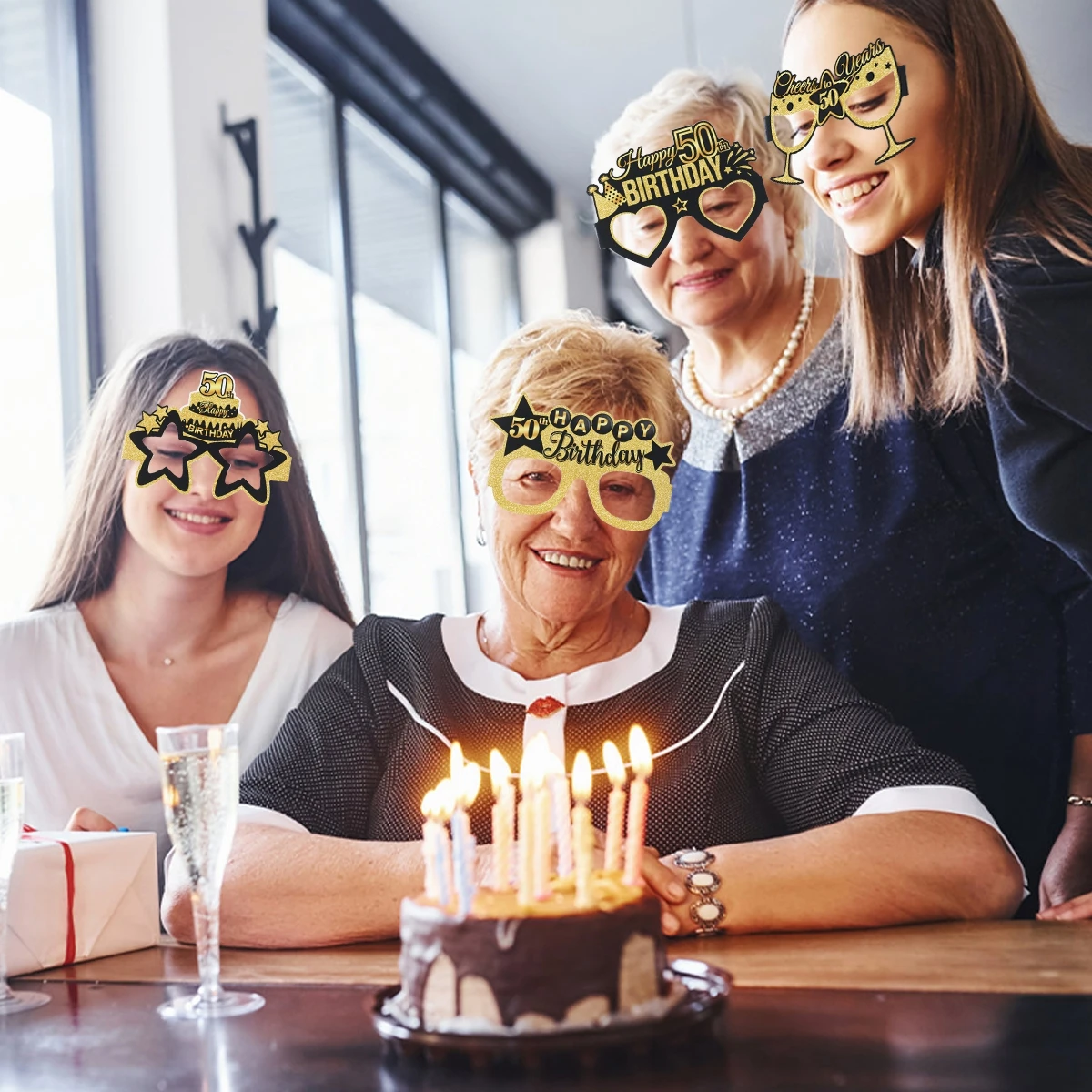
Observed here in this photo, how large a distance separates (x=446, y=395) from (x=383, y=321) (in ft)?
2.10

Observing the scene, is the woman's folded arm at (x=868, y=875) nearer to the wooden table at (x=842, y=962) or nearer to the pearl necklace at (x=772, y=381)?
the wooden table at (x=842, y=962)

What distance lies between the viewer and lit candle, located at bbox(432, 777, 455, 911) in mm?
878

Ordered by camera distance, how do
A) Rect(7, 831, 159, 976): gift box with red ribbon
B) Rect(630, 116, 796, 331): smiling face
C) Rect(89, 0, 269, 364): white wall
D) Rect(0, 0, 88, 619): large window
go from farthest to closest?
Rect(89, 0, 269, 364): white wall → Rect(0, 0, 88, 619): large window → Rect(630, 116, 796, 331): smiling face → Rect(7, 831, 159, 976): gift box with red ribbon

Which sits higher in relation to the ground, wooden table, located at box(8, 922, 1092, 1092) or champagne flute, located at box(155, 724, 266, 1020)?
champagne flute, located at box(155, 724, 266, 1020)

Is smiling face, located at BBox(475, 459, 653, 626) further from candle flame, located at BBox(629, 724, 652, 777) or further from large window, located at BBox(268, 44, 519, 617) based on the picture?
large window, located at BBox(268, 44, 519, 617)

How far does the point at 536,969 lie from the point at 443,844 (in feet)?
0.42

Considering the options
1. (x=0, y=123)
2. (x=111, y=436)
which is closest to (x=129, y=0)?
(x=0, y=123)

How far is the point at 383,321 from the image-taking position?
4.99m

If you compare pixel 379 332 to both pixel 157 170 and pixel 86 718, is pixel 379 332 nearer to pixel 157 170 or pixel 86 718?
pixel 157 170

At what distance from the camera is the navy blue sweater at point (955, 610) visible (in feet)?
5.80

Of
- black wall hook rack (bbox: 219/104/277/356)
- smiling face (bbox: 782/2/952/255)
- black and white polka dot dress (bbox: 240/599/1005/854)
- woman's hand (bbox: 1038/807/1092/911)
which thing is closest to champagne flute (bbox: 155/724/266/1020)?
black and white polka dot dress (bbox: 240/599/1005/854)

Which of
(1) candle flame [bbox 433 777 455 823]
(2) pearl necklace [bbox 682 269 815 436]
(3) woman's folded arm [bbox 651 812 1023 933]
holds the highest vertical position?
(2) pearl necklace [bbox 682 269 815 436]

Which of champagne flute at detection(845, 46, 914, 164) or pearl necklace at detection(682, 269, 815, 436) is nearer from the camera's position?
champagne flute at detection(845, 46, 914, 164)

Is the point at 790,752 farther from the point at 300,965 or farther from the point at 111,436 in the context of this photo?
the point at 111,436
